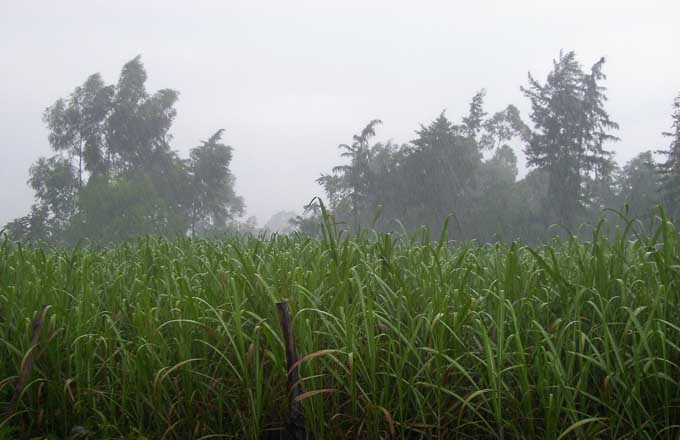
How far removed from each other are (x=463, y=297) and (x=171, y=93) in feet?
177

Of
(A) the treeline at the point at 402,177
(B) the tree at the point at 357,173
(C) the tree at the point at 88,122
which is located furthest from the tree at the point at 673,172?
(C) the tree at the point at 88,122

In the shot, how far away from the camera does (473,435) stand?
2303 millimetres

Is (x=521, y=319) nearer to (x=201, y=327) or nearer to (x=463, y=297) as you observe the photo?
(x=463, y=297)

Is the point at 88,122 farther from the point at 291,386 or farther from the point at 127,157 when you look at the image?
the point at 291,386

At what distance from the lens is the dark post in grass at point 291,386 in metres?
2.13

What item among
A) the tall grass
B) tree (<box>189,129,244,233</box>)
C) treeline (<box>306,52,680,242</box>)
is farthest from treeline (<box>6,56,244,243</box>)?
the tall grass

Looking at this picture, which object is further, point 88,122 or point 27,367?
point 88,122

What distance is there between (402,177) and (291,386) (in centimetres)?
3778

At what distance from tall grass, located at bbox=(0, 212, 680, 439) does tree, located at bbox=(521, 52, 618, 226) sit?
3472cm

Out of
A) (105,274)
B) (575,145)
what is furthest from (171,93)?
(105,274)

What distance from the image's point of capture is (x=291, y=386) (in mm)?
2156

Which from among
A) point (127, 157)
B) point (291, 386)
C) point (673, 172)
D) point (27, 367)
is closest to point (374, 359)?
point (291, 386)

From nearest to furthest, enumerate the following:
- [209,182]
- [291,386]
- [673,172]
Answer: [291,386], [673,172], [209,182]

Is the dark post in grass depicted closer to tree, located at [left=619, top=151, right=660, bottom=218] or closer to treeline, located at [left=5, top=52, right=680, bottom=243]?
treeline, located at [left=5, top=52, right=680, bottom=243]
